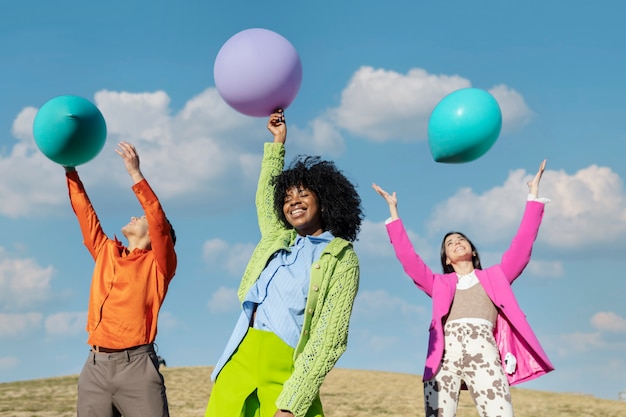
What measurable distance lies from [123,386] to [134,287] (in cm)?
71

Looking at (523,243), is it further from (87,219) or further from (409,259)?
(87,219)

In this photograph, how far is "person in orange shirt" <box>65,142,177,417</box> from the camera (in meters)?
5.50

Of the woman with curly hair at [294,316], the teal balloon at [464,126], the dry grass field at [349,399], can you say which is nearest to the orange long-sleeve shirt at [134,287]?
the woman with curly hair at [294,316]

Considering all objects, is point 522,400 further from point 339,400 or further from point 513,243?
point 513,243

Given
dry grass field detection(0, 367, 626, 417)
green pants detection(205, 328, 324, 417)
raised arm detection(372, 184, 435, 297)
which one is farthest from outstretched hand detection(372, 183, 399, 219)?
dry grass field detection(0, 367, 626, 417)

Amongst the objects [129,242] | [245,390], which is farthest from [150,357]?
[245,390]

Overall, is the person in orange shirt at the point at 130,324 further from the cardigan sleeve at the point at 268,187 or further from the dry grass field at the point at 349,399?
the dry grass field at the point at 349,399

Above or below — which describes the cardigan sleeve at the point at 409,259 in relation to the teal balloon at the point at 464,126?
below

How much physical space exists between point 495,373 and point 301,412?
2.86 meters

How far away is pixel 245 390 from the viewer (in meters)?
4.16

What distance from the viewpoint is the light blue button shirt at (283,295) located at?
4188mm

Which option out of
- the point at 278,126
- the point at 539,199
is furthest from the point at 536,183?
the point at 278,126

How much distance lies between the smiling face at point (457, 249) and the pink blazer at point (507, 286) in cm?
17

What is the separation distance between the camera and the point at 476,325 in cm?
643
